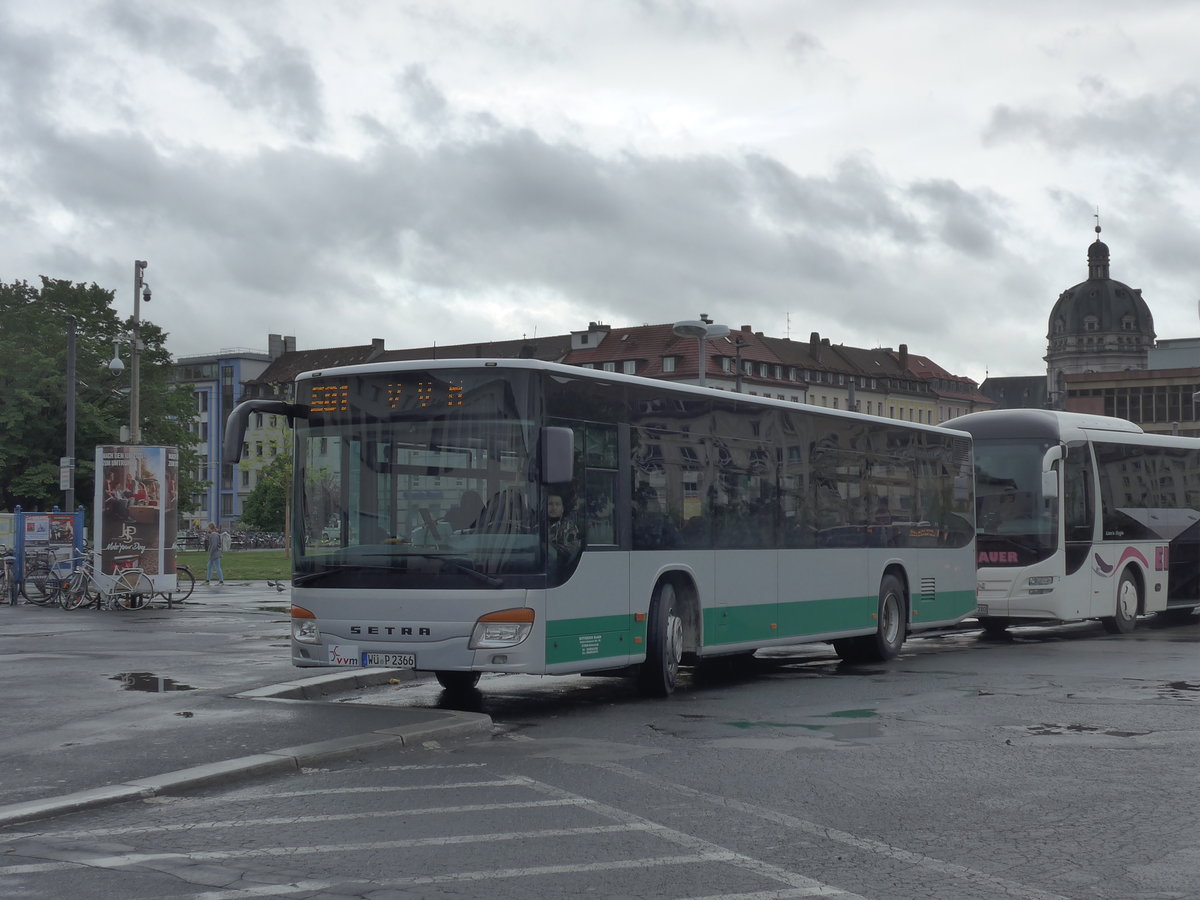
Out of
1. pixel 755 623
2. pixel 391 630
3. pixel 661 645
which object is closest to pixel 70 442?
pixel 755 623

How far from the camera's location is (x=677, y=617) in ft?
48.9

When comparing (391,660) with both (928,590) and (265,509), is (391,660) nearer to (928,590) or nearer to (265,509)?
(928,590)

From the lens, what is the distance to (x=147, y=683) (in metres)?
15.2

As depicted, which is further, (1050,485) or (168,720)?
(1050,485)

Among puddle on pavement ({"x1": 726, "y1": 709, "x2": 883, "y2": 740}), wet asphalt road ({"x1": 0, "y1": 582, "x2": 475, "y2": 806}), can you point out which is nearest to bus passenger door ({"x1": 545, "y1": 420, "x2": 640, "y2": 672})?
puddle on pavement ({"x1": 726, "y1": 709, "x2": 883, "y2": 740})

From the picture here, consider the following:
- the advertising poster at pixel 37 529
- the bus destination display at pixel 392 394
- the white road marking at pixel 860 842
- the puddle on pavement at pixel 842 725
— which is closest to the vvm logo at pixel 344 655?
the bus destination display at pixel 392 394

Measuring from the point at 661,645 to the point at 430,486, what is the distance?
2.81 meters

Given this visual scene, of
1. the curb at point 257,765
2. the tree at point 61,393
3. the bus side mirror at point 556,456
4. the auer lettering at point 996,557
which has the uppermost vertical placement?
the tree at point 61,393

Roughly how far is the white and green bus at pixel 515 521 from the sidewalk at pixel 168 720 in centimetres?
80

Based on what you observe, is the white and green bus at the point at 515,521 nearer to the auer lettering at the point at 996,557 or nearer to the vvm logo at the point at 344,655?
the vvm logo at the point at 344,655

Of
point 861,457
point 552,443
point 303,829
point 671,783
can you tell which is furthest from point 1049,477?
point 303,829

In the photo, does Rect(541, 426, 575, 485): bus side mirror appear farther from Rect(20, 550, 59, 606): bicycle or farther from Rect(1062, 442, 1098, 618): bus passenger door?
Rect(20, 550, 59, 606): bicycle

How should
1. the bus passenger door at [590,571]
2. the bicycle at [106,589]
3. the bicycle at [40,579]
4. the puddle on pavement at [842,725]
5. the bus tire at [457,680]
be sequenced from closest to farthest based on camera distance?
the puddle on pavement at [842,725], the bus passenger door at [590,571], the bus tire at [457,680], the bicycle at [106,589], the bicycle at [40,579]

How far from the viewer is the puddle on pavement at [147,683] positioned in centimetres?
1466
